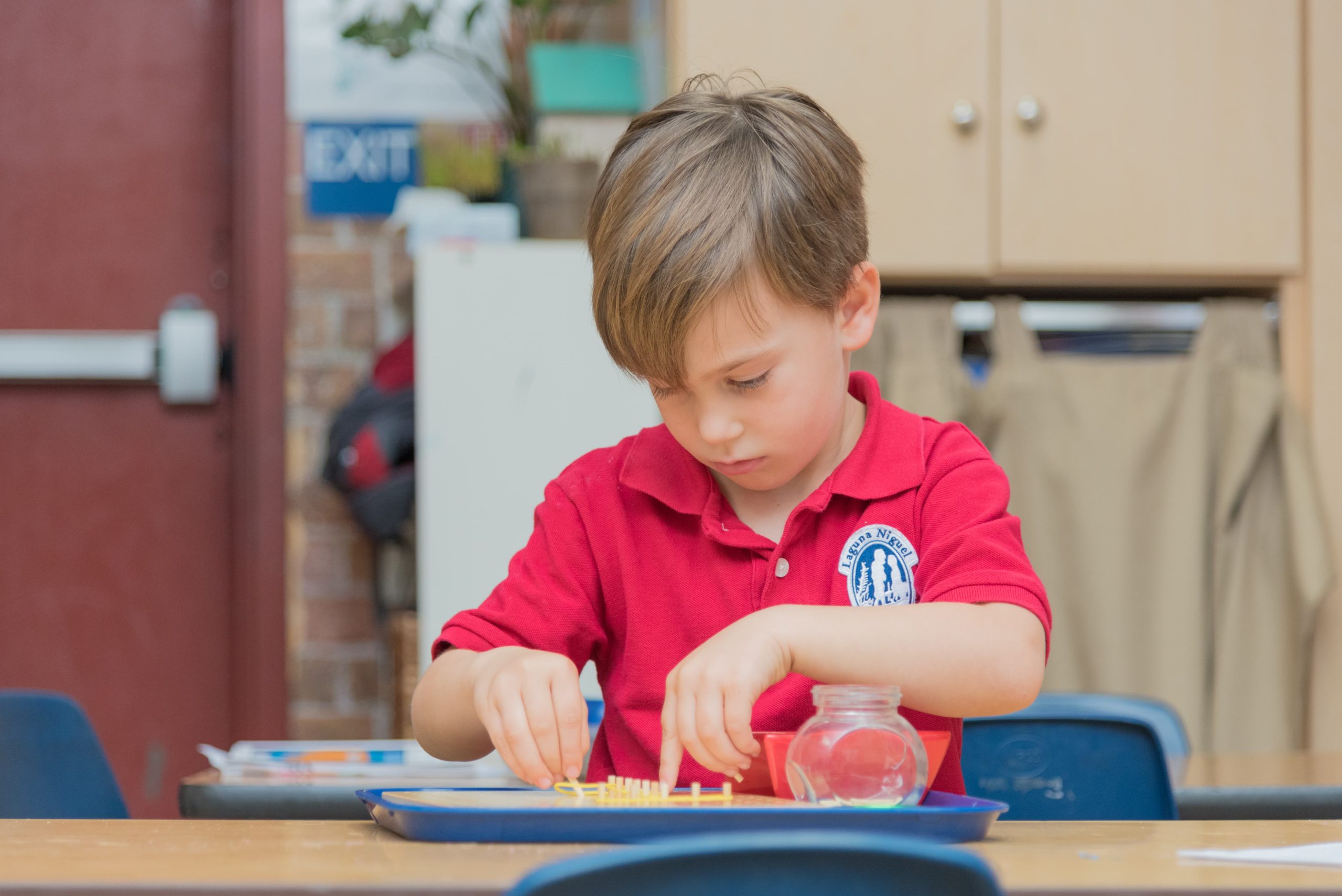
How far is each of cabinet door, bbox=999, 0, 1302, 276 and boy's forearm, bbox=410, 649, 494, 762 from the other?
1.38 m

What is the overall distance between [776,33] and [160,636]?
1487 millimetres

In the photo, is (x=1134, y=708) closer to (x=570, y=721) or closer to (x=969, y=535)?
(x=969, y=535)

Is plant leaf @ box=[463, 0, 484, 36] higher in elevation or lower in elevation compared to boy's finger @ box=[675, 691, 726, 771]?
higher

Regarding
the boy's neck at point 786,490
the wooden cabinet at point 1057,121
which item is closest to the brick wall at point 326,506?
the wooden cabinet at point 1057,121

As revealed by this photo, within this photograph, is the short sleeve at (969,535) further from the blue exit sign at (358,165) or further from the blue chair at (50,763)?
the blue exit sign at (358,165)

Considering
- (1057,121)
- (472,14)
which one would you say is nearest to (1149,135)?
(1057,121)

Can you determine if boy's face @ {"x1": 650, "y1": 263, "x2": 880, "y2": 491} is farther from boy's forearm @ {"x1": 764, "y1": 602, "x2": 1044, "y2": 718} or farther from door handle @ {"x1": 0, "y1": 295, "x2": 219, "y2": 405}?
door handle @ {"x1": 0, "y1": 295, "x2": 219, "y2": 405}

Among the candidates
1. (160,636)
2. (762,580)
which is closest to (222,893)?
(762,580)

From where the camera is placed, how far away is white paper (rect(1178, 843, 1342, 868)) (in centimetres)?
62

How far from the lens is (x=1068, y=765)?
1.26 m

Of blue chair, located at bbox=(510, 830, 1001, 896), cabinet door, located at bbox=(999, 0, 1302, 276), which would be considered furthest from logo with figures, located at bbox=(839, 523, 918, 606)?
cabinet door, located at bbox=(999, 0, 1302, 276)

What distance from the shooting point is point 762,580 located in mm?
1014

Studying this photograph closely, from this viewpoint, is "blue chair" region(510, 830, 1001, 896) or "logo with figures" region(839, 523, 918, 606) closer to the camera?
"blue chair" region(510, 830, 1001, 896)

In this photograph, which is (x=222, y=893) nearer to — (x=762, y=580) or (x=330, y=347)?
(x=762, y=580)
